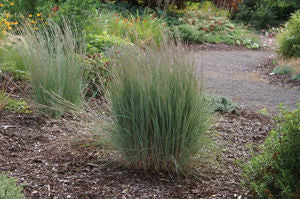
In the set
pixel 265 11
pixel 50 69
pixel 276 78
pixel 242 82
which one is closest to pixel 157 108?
pixel 50 69

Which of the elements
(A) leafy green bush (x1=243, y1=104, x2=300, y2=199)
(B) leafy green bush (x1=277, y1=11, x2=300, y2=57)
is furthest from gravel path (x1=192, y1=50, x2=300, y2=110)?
(A) leafy green bush (x1=243, y1=104, x2=300, y2=199)

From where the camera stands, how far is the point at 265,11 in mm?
17312

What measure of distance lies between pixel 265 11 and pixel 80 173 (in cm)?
1617

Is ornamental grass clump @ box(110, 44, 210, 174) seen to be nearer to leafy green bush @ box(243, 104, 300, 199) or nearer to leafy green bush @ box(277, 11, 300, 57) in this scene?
leafy green bush @ box(243, 104, 300, 199)

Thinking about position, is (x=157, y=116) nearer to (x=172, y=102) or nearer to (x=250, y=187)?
(x=172, y=102)

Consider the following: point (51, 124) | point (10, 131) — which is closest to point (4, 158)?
point (10, 131)

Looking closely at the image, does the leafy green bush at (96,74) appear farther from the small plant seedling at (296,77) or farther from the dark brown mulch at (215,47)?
the dark brown mulch at (215,47)

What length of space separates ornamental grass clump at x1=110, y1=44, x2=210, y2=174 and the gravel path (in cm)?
167

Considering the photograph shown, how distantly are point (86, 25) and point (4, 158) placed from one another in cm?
452

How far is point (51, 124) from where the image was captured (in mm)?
4125

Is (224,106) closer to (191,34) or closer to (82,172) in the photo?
(82,172)

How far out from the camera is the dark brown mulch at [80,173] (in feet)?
9.02

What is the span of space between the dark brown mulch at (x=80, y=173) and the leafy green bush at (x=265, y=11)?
14689mm

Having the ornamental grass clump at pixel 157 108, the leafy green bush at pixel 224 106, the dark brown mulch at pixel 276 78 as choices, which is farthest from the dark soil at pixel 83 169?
the dark brown mulch at pixel 276 78
